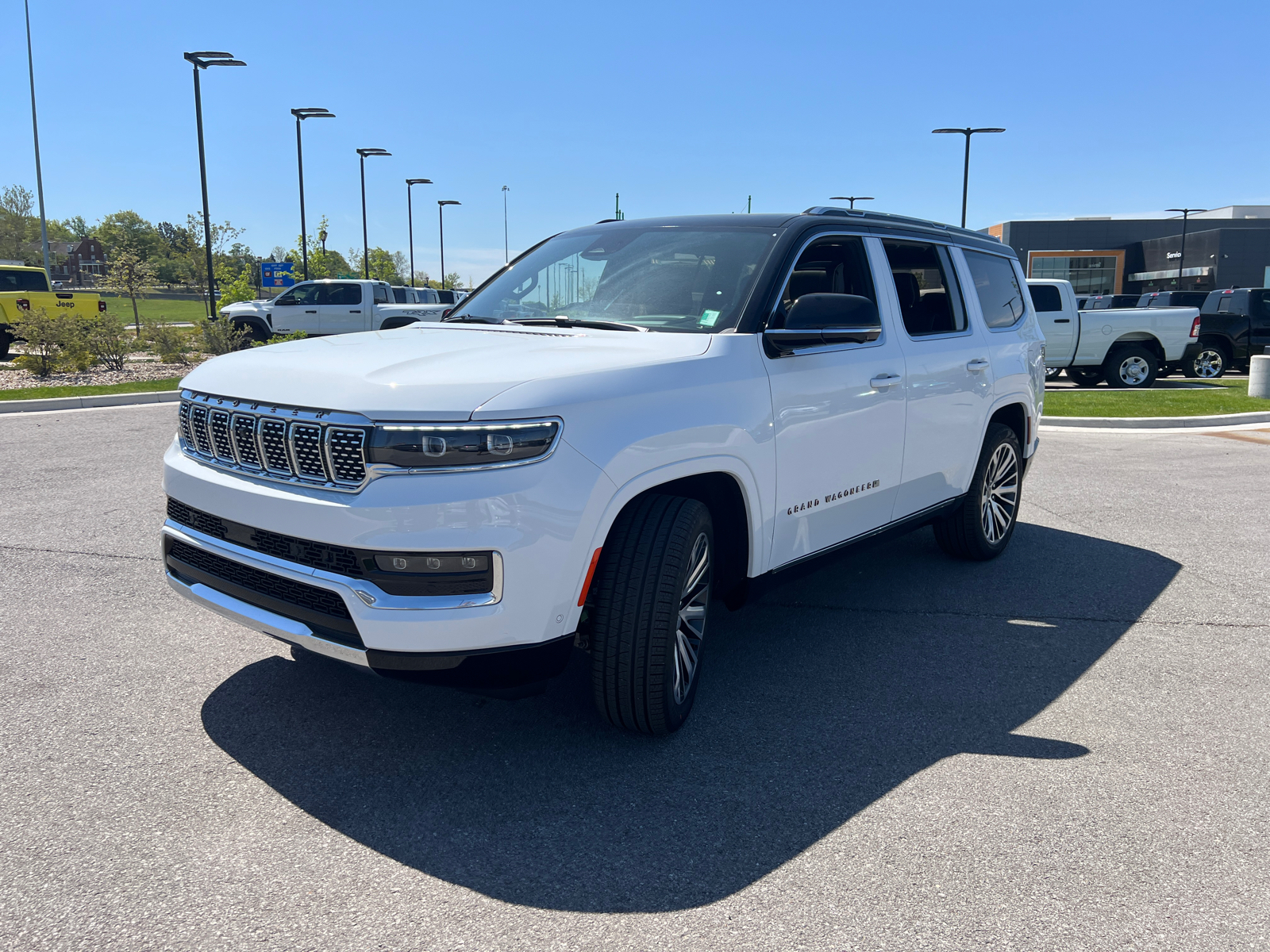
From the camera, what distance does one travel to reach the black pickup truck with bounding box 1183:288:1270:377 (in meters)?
21.5

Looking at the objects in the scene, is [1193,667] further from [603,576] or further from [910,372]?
[603,576]

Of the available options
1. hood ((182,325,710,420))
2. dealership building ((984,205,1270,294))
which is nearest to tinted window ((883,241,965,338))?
hood ((182,325,710,420))

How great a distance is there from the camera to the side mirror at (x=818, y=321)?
390 cm

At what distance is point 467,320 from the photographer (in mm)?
4754

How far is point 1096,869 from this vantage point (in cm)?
287

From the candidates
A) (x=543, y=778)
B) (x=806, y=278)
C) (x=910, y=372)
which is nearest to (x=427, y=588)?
(x=543, y=778)

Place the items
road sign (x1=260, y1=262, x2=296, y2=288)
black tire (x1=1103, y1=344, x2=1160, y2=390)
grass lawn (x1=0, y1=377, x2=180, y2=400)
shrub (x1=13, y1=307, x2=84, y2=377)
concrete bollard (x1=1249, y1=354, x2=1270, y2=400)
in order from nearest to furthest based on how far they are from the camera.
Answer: grass lawn (x1=0, y1=377, x2=180, y2=400) → concrete bollard (x1=1249, y1=354, x2=1270, y2=400) → shrub (x1=13, y1=307, x2=84, y2=377) → black tire (x1=1103, y1=344, x2=1160, y2=390) → road sign (x1=260, y1=262, x2=296, y2=288)

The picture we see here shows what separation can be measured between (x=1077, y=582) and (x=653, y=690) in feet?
11.6

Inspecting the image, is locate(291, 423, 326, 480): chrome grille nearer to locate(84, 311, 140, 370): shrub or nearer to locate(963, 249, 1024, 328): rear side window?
locate(963, 249, 1024, 328): rear side window

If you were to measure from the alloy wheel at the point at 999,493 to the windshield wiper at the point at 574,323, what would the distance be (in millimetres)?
2913

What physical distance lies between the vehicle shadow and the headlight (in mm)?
1118

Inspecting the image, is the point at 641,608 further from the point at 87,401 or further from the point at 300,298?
the point at 300,298

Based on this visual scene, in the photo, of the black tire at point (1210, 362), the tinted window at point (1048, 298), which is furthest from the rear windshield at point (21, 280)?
the black tire at point (1210, 362)

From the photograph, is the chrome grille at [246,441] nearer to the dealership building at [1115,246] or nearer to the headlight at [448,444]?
the headlight at [448,444]
